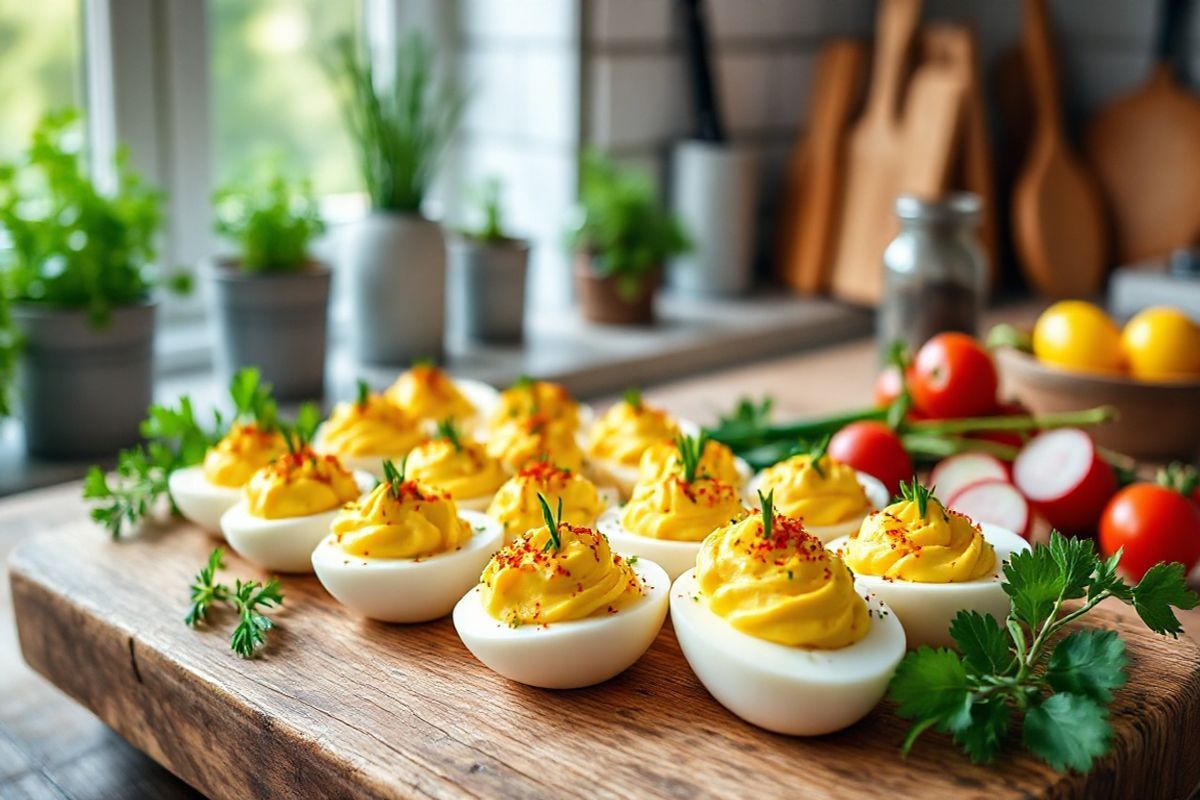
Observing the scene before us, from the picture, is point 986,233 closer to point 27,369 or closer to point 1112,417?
point 1112,417

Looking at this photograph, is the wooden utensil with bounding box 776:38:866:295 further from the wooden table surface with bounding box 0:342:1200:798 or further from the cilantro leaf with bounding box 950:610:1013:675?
the cilantro leaf with bounding box 950:610:1013:675

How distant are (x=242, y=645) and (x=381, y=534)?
0.42ft

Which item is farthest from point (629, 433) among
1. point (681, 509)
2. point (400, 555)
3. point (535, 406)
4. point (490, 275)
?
point (490, 275)

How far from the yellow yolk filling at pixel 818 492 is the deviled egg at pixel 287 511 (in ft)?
1.20

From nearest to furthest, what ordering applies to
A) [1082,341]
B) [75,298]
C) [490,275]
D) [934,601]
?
[934,601] → [1082,341] → [75,298] → [490,275]

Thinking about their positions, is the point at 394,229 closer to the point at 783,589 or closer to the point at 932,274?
the point at 932,274

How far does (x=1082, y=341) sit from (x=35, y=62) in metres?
1.52

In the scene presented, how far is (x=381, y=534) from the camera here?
0.97 meters

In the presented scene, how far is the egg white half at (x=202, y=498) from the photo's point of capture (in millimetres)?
1134

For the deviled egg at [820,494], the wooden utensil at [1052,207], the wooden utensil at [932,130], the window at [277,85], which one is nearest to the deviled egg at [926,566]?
the deviled egg at [820,494]

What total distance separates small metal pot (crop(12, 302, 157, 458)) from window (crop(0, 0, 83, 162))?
0.40 metres

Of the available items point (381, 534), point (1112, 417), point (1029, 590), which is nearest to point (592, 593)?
point (381, 534)

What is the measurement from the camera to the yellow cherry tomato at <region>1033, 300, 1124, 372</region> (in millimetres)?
1492

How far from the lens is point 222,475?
3.78ft
